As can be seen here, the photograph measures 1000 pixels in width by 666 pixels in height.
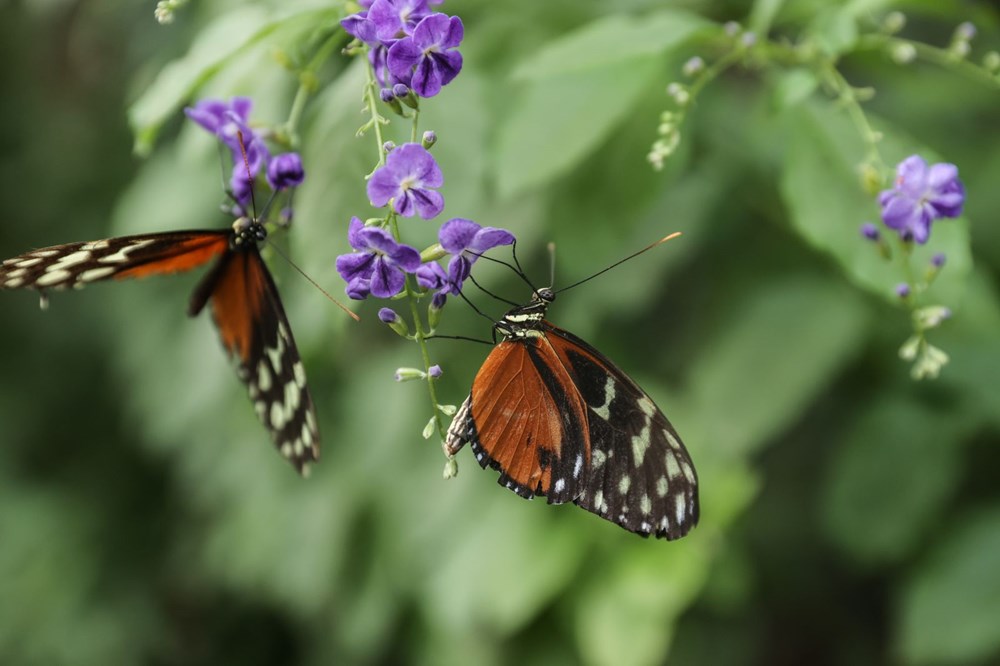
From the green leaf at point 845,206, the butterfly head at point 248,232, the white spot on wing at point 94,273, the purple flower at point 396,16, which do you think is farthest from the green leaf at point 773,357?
the white spot on wing at point 94,273

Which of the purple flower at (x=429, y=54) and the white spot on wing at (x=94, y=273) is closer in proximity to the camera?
the purple flower at (x=429, y=54)

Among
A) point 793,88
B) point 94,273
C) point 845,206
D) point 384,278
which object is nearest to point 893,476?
point 845,206

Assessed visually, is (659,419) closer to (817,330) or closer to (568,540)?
(817,330)

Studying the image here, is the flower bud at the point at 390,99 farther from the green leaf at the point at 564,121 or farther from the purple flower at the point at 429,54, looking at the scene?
the green leaf at the point at 564,121

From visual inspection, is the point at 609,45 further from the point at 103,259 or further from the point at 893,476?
the point at 893,476

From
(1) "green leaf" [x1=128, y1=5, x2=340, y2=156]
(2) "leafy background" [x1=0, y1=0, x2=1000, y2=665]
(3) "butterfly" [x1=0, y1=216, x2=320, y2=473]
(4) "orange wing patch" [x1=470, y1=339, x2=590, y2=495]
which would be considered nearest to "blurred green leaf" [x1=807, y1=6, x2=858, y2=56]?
(2) "leafy background" [x1=0, y1=0, x2=1000, y2=665]
